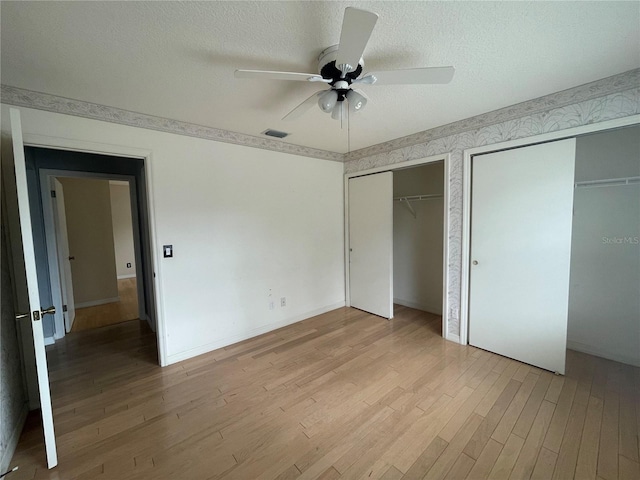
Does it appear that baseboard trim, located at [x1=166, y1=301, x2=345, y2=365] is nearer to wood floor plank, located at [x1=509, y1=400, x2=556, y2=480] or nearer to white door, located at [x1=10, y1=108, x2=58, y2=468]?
white door, located at [x1=10, y1=108, x2=58, y2=468]

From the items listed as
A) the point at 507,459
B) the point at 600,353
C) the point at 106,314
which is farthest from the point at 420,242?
the point at 106,314

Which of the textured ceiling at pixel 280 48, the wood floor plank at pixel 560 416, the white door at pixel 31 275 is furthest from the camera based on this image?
the wood floor plank at pixel 560 416

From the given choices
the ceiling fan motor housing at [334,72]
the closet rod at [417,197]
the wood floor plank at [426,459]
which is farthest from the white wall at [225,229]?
the wood floor plank at [426,459]

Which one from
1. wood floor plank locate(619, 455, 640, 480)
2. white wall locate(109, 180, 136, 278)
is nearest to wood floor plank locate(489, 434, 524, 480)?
wood floor plank locate(619, 455, 640, 480)

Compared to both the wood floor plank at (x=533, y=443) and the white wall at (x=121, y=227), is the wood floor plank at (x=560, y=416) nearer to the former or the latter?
the wood floor plank at (x=533, y=443)

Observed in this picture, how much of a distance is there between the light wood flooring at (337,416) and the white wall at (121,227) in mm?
4511

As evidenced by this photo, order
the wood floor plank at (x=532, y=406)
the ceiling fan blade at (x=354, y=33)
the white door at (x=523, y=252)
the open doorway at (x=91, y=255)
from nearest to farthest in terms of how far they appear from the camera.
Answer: the ceiling fan blade at (x=354, y=33), the wood floor plank at (x=532, y=406), the white door at (x=523, y=252), the open doorway at (x=91, y=255)

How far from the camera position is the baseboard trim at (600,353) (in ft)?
7.82

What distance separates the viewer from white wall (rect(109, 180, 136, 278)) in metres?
6.55

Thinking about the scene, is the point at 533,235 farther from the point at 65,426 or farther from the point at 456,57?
the point at 65,426

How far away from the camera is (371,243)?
3701 millimetres

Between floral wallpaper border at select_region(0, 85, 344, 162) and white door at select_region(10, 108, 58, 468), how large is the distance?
0.89 meters

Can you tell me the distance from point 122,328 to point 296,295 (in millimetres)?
2401

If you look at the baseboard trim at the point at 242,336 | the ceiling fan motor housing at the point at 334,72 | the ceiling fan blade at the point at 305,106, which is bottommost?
the baseboard trim at the point at 242,336
